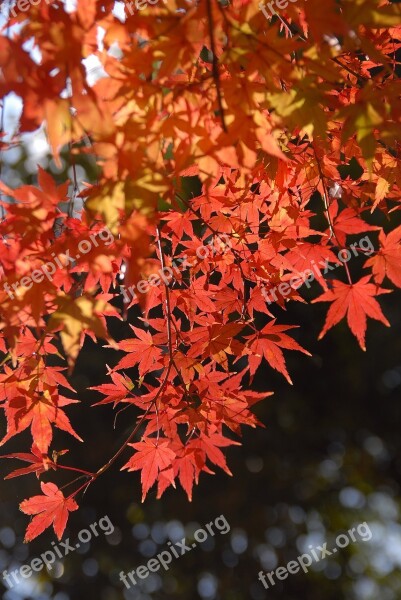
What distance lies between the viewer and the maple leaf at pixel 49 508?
66.7 inches

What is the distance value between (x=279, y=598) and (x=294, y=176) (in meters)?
4.62

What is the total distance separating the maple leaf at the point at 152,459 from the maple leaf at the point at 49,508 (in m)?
0.19

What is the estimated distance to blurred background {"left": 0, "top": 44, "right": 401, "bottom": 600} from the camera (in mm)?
5176

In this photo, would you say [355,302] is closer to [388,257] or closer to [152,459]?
[388,257]

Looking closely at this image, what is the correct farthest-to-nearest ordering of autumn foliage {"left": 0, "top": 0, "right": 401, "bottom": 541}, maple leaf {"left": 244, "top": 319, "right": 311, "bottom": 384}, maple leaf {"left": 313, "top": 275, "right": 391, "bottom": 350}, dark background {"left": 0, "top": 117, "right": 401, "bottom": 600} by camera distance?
dark background {"left": 0, "top": 117, "right": 401, "bottom": 600} < maple leaf {"left": 244, "top": 319, "right": 311, "bottom": 384} < maple leaf {"left": 313, "top": 275, "right": 391, "bottom": 350} < autumn foliage {"left": 0, "top": 0, "right": 401, "bottom": 541}

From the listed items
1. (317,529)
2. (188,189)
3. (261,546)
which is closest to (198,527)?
(261,546)

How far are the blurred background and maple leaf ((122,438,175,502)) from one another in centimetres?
331

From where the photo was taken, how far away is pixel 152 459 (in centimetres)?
173

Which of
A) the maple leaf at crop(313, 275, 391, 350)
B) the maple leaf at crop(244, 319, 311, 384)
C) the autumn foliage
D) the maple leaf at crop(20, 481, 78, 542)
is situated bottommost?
the maple leaf at crop(20, 481, 78, 542)

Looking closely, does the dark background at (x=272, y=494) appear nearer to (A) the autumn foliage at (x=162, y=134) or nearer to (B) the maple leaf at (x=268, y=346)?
(B) the maple leaf at (x=268, y=346)

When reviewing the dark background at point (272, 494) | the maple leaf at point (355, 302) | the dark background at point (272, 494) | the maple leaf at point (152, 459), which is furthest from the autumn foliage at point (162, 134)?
the dark background at point (272, 494)

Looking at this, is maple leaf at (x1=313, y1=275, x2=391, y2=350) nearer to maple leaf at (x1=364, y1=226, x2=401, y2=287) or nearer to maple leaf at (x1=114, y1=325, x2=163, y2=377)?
maple leaf at (x1=364, y1=226, x2=401, y2=287)

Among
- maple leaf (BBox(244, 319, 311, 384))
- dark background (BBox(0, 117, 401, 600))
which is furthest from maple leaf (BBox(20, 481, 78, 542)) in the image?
dark background (BBox(0, 117, 401, 600))

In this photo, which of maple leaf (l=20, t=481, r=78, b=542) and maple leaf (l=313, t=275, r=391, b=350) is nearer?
maple leaf (l=313, t=275, r=391, b=350)
